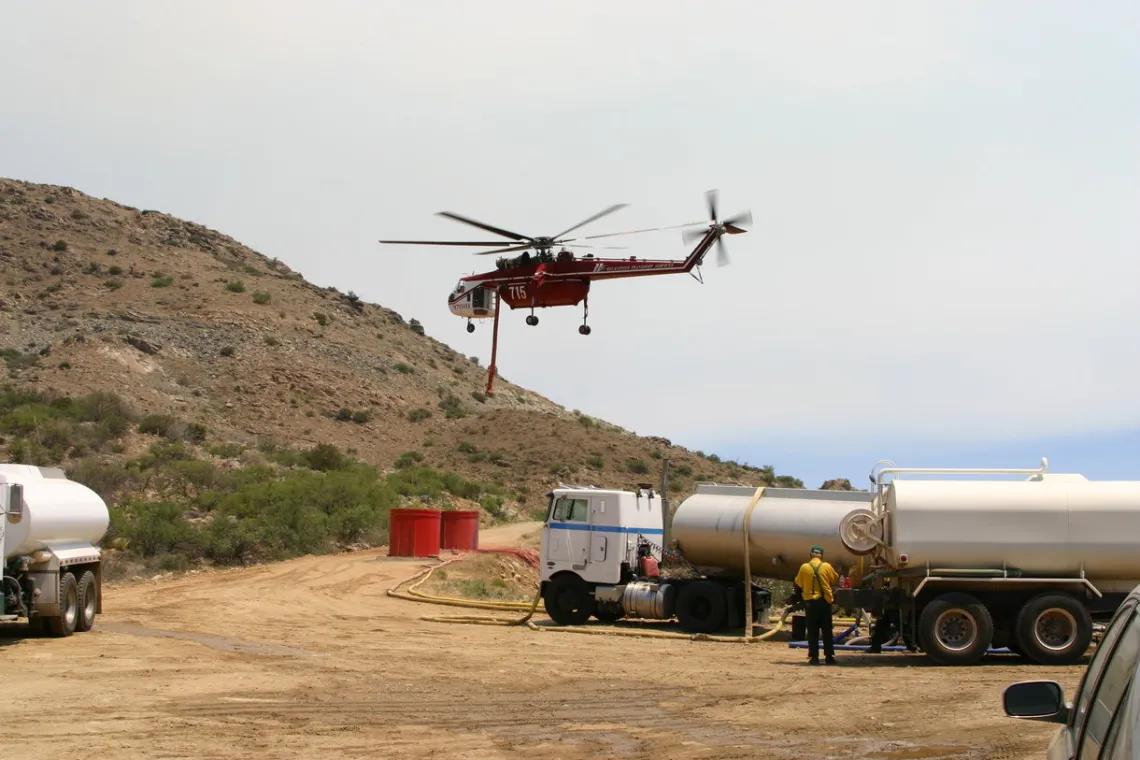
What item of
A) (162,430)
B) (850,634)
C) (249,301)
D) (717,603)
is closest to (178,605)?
(717,603)

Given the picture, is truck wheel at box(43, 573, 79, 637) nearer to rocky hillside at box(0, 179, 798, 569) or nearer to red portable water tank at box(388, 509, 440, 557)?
red portable water tank at box(388, 509, 440, 557)

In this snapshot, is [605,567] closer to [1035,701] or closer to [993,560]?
[993,560]

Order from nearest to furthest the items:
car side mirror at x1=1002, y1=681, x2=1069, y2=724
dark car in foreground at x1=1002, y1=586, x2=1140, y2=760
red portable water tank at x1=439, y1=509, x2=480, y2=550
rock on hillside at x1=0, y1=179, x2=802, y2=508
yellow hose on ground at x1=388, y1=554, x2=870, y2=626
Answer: dark car in foreground at x1=1002, y1=586, x2=1140, y2=760 < car side mirror at x1=1002, y1=681, x2=1069, y2=724 < yellow hose on ground at x1=388, y1=554, x2=870, y2=626 < red portable water tank at x1=439, y1=509, x2=480, y2=550 < rock on hillside at x1=0, y1=179, x2=802, y2=508

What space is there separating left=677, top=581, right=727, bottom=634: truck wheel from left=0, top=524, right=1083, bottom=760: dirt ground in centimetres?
149

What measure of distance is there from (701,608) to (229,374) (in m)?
61.6

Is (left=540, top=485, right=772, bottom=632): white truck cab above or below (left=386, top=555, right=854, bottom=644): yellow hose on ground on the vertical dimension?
above

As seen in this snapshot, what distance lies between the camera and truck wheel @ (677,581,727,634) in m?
24.5

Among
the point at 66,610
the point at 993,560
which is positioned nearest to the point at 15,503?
the point at 66,610

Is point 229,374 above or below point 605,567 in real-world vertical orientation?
above

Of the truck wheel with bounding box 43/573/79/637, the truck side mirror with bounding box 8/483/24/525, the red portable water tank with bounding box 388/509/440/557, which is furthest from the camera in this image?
the red portable water tank with bounding box 388/509/440/557

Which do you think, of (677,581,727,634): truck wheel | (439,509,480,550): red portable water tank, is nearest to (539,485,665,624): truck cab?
(677,581,727,634): truck wheel

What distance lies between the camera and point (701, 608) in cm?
2480

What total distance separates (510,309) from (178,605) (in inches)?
528

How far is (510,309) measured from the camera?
37219mm
